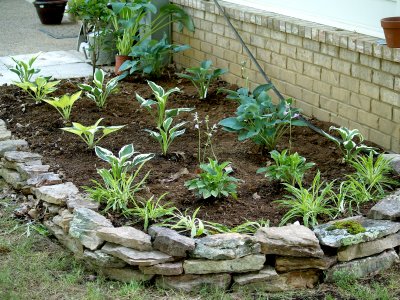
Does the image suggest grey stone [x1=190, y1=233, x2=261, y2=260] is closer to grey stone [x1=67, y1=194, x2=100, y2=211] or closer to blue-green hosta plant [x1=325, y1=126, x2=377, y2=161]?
grey stone [x1=67, y1=194, x2=100, y2=211]

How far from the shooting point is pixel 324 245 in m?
4.01

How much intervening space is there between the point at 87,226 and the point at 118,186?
0.40 metres

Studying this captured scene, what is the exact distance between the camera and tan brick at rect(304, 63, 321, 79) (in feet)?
19.4

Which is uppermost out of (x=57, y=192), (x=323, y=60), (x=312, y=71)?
(x=323, y=60)

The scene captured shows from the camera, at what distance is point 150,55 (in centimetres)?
725

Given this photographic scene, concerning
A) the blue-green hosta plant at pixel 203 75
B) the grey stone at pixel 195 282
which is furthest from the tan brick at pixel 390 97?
the grey stone at pixel 195 282

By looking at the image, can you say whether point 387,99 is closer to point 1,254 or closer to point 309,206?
point 309,206

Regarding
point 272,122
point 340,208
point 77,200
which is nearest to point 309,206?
point 340,208

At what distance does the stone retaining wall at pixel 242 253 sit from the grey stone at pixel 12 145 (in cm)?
150

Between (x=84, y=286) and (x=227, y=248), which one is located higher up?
(x=227, y=248)

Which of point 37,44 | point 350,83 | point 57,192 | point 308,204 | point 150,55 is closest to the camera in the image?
point 308,204

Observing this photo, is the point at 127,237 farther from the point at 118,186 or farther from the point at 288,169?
the point at 288,169

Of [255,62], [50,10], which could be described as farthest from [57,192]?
[50,10]

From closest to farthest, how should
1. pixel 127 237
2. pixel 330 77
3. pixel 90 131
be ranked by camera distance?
1. pixel 127 237
2. pixel 90 131
3. pixel 330 77
